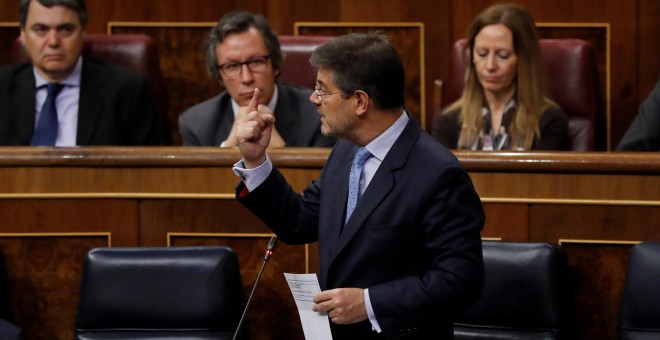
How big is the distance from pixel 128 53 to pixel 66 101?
0.75 feet

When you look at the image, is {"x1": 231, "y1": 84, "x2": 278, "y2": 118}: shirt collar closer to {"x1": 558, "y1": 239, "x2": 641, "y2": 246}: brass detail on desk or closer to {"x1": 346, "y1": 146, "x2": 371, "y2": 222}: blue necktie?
{"x1": 558, "y1": 239, "x2": 641, "y2": 246}: brass detail on desk

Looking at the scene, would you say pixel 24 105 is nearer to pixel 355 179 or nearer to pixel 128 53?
pixel 128 53

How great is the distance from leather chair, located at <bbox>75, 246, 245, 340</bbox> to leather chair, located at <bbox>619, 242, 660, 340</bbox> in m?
0.69

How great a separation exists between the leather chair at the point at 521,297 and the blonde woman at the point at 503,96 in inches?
25.5

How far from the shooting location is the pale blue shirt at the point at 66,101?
276cm

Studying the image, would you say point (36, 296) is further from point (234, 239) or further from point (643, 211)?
point (643, 211)

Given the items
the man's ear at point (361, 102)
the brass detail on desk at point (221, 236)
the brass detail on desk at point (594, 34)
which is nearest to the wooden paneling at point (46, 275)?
the brass detail on desk at point (221, 236)

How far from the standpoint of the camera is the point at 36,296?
225 cm

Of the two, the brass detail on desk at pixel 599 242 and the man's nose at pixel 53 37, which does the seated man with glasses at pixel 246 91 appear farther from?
the brass detail on desk at pixel 599 242

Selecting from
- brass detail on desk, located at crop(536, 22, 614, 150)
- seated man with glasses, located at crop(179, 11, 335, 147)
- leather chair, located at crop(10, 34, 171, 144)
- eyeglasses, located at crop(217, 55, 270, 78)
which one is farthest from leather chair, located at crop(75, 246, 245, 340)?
brass detail on desk, located at crop(536, 22, 614, 150)

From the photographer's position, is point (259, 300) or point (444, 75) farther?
point (444, 75)

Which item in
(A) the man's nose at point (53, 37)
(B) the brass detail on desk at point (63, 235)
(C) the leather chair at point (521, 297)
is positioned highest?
(A) the man's nose at point (53, 37)

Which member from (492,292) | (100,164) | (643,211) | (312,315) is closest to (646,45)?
→ (643,211)

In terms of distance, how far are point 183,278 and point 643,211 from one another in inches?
33.8
